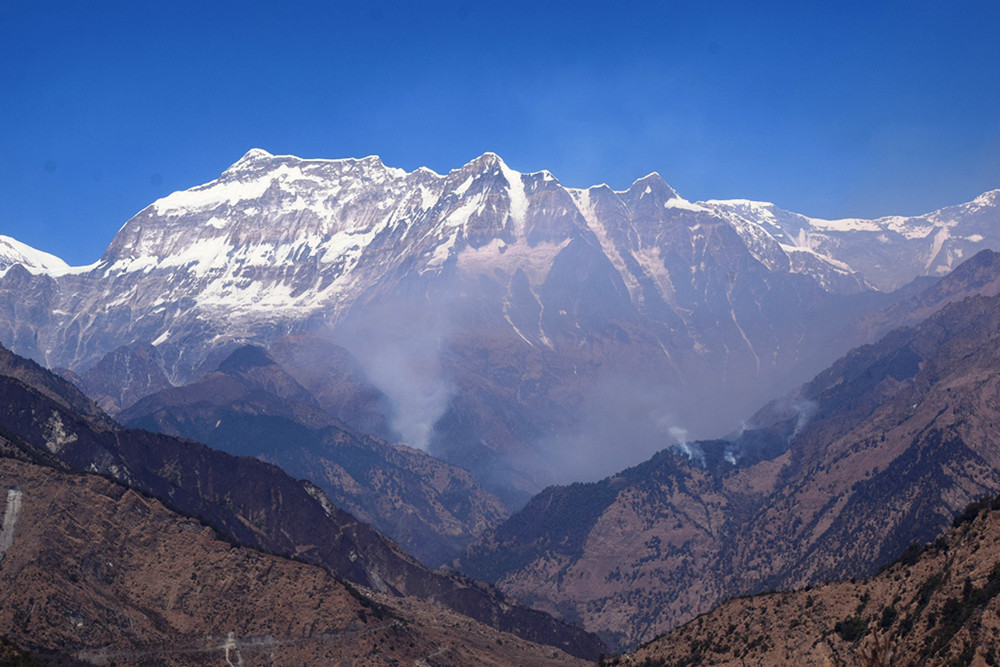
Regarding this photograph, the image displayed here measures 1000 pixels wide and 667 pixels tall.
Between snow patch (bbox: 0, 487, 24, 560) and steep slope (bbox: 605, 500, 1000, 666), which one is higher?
snow patch (bbox: 0, 487, 24, 560)

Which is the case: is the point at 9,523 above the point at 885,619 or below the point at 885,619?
above

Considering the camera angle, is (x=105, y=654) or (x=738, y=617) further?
(x=105, y=654)

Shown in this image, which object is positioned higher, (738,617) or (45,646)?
(45,646)

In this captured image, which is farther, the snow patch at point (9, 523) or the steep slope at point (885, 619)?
the snow patch at point (9, 523)

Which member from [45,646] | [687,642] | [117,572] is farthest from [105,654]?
[687,642]

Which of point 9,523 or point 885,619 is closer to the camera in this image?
point 885,619

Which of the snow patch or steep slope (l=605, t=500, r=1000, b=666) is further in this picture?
the snow patch

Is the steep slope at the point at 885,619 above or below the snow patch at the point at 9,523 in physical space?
below

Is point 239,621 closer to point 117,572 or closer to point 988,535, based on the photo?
point 117,572
